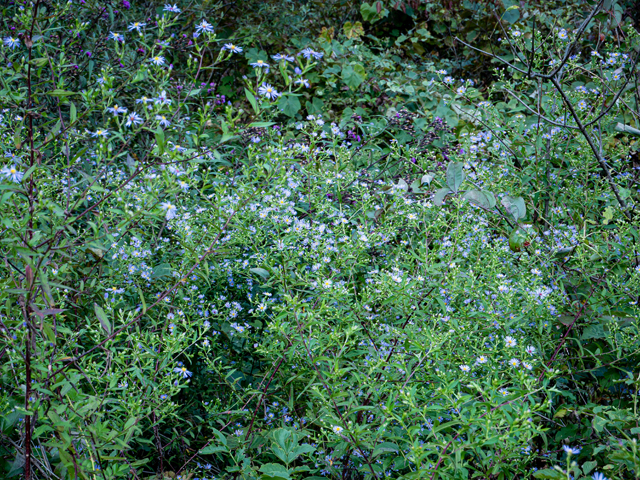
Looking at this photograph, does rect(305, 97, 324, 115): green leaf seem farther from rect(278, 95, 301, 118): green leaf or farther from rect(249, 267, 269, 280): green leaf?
rect(249, 267, 269, 280): green leaf

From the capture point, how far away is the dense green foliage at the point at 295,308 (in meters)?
1.53

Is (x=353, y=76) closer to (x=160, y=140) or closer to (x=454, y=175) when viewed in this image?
(x=454, y=175)

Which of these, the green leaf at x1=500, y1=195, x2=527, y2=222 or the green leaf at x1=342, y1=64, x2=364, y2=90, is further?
the green leaf at x1=342, y1=64, x2=364, y2=90

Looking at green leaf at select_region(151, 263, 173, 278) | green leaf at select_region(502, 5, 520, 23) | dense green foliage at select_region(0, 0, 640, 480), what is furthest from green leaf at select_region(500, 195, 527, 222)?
green leaf at select_region(502, 5, 520, 23)

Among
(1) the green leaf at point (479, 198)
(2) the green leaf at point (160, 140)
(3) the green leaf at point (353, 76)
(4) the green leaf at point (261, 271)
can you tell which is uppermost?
(2) the green leaf at point (160, 140)

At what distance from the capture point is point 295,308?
1.84 m

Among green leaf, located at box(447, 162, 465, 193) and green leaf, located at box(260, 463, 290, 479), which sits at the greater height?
green leaf, located at box(447, 162, 465, 193)

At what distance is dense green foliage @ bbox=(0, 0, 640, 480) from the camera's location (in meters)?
1.53

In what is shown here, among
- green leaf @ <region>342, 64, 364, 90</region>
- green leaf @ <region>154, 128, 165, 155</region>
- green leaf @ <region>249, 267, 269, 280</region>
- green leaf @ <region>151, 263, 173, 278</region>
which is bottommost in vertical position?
green leaf @ <region>151, 263, 173, 278</region>

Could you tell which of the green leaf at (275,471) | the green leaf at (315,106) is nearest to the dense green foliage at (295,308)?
the green leaf at (275,471)

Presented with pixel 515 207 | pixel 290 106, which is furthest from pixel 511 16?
pixel 515 207

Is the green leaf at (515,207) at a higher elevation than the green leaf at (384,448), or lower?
higher

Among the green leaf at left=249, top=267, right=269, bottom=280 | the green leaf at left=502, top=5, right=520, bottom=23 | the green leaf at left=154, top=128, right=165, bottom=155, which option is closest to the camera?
the green leaf at left=154, top=128, right=165, bottom=155

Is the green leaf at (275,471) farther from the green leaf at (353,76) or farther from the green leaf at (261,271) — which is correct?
the green leaf at (353,76)
